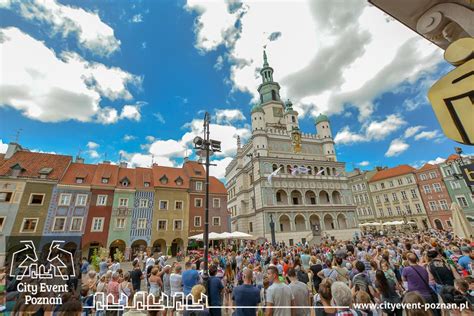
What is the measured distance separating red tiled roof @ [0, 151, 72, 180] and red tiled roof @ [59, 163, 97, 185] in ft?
1.75

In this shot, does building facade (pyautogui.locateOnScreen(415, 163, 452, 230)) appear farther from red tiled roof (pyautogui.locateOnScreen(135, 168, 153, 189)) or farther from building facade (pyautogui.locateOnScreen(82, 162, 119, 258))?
building facade (pyautogui.locateOnScreen(82, 162, 119, 258))

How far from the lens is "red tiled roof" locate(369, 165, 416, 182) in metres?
44.8

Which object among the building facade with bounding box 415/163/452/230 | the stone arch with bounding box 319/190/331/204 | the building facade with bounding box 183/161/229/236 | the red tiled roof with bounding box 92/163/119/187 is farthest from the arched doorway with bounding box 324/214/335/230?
the red tiled roof with bounding box 92/163/119/187

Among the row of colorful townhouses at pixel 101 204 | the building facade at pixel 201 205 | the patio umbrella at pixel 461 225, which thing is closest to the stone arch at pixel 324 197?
the building facade at pixel 201 205

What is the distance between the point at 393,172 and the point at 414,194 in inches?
243

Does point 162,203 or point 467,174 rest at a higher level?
point 162,203

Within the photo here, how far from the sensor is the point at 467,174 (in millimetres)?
2254

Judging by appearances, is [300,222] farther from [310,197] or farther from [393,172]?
[393,172]

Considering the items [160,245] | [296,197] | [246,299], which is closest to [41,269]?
[160,245]

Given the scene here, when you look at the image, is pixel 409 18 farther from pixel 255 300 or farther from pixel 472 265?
pixel 472 265

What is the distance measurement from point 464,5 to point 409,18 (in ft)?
1.33

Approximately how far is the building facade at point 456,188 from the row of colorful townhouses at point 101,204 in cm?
4196

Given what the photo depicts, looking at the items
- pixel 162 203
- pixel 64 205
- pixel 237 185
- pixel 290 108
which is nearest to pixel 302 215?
pixel 237 185

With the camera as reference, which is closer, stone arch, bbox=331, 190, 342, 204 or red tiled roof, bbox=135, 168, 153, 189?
red tiled roof, bbox=135, 168, 153, 189
